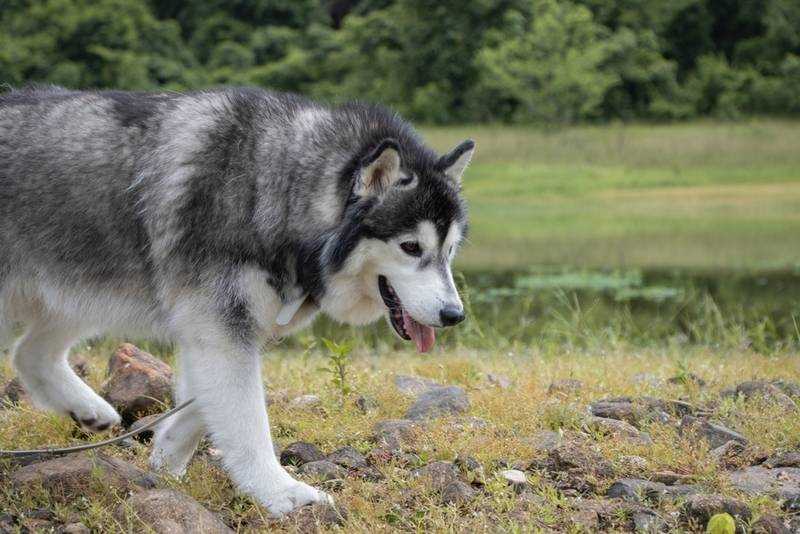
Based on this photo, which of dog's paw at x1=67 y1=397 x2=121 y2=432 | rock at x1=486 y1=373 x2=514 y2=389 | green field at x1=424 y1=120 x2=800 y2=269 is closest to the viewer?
dog's paw at x1=67 y1=397 x2=121 y2=432


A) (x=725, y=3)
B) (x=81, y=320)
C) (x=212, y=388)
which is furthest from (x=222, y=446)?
(x=725, y=3)

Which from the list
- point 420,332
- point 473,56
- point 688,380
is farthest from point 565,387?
point 473,56

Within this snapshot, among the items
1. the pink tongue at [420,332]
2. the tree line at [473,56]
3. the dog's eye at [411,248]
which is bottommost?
the tree line at [473,56]

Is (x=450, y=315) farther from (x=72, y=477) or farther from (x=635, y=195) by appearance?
(x=635, y=195)

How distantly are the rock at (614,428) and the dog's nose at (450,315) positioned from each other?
1201mm

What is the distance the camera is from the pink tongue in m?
4.58

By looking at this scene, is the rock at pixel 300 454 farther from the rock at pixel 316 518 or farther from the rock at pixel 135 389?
the rock at pixel 135 389

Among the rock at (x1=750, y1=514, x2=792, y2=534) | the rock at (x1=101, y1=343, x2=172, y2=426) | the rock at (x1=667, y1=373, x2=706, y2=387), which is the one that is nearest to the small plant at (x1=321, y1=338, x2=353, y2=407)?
the rock at (x1=101, y1=343, x2=172, y2=426)

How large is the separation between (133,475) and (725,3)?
3812cm

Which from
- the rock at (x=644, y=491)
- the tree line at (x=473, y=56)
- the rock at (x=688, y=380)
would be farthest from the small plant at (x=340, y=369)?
the tree line at (x=473, y=56)

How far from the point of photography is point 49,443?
5.23 metres

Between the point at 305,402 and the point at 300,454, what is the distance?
2.77 ft

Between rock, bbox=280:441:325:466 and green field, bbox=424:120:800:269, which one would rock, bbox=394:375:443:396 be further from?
green field, bbox=424:120:800:269

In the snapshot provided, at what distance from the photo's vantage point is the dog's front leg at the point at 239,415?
14.5 ft
